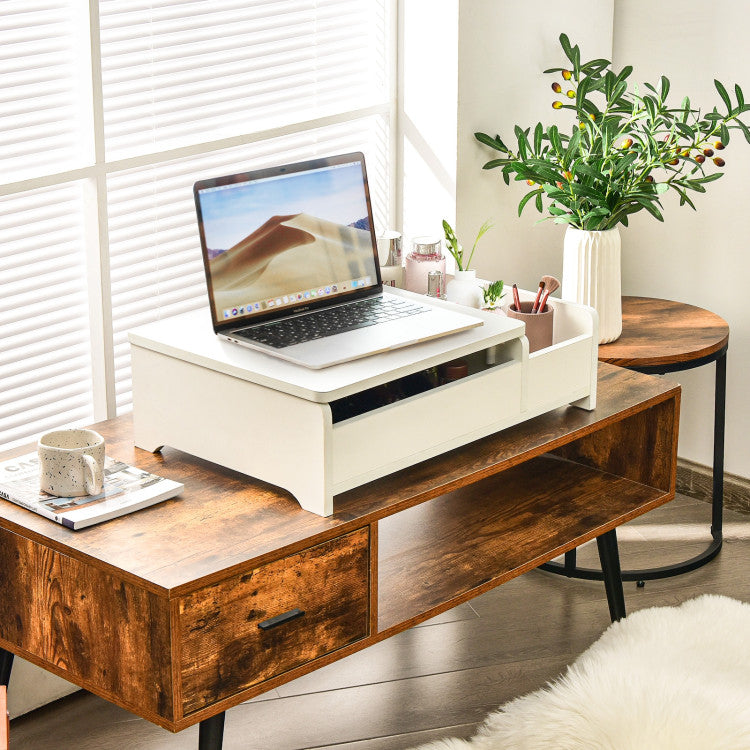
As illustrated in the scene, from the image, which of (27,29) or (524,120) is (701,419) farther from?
(27,29)

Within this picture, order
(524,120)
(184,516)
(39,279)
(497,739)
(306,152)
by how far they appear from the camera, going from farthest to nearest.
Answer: (524,120) → (306,152) → (39,279) → (497,739) → (184,516)

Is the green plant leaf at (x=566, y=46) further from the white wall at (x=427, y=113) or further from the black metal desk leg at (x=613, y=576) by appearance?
the black metal desk leg at (x=613, y=576)

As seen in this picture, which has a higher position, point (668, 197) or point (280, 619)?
point (668, 197)

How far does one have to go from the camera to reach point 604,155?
243 centimetres

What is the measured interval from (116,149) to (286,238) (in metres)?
0.46

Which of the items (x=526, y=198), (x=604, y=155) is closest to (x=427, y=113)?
(x=526, y=198)

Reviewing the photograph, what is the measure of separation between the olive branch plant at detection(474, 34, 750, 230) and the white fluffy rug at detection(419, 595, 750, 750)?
0.81 m

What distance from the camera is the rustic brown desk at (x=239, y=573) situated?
1484 mm

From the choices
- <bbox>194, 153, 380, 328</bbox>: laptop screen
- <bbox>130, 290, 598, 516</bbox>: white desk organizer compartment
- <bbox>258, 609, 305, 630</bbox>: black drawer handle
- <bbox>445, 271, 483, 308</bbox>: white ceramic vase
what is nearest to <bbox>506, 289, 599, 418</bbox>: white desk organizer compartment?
<bbox>130, 290, 598, 516</bbox>: white desk organizer compartment

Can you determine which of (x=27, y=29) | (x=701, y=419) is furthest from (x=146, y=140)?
(x=701, y=419)

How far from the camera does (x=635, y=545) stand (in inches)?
110

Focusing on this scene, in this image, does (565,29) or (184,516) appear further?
(565,29)

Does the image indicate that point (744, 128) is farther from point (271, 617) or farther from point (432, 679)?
point (271, 617)

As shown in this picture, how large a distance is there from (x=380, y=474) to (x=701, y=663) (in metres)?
0.69
